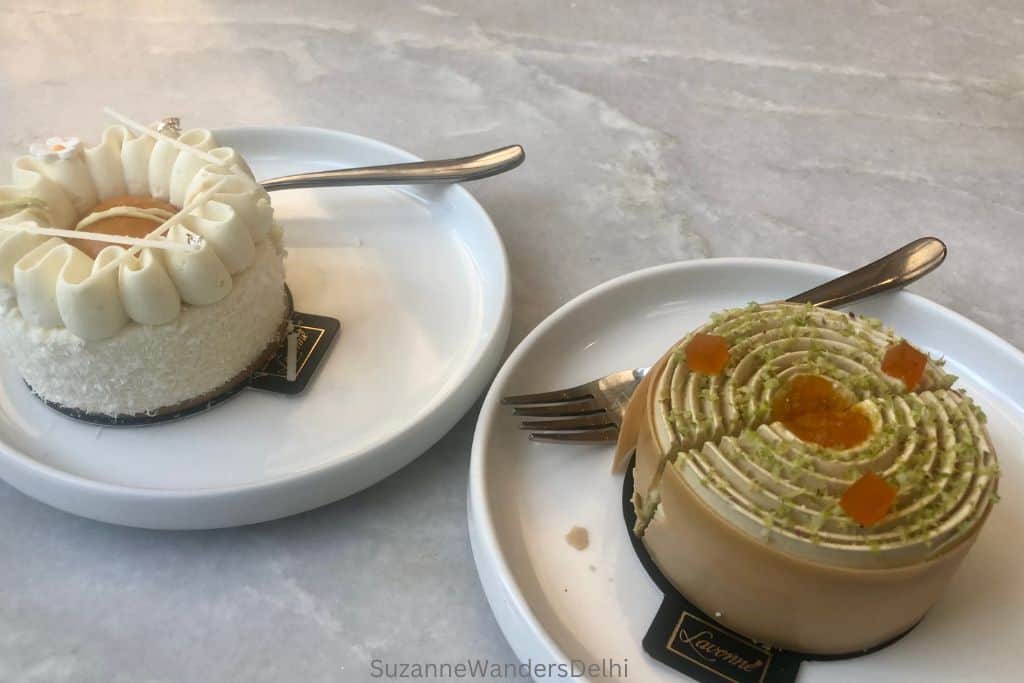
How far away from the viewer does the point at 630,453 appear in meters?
1.11

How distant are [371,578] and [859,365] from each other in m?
0.66

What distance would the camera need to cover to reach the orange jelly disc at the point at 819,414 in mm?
911

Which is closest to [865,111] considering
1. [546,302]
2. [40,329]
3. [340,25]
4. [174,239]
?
[546,302]

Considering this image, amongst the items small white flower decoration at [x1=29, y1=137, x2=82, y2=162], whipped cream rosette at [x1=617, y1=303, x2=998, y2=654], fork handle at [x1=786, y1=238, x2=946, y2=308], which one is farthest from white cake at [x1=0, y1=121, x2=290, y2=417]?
fork handle at [x1=786, y1=238, x2=946, y2=308]

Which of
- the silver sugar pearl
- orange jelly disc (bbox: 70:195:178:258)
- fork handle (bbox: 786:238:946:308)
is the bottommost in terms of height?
orange jelly disc (bbox: 70:195:178:258)

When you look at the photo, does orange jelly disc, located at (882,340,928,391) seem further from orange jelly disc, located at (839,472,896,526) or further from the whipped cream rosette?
orange jelly disc, located at (839,472,896,526)

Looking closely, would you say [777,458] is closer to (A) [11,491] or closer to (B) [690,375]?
(B) [690,375]

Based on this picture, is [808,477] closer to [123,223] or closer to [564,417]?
[564,417]

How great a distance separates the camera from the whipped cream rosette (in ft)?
2.75

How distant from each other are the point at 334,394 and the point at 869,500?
762 mm

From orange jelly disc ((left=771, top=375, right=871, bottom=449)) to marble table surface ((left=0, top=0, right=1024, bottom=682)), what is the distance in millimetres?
447

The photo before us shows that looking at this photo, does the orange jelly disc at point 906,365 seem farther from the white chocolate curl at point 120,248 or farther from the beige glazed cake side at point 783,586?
the white chocolate curl at point 120,248

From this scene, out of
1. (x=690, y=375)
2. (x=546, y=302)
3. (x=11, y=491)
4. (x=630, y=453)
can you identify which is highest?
(x=690, y=375)

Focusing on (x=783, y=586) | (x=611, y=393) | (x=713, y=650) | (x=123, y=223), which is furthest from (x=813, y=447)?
(x=123, y=223)
